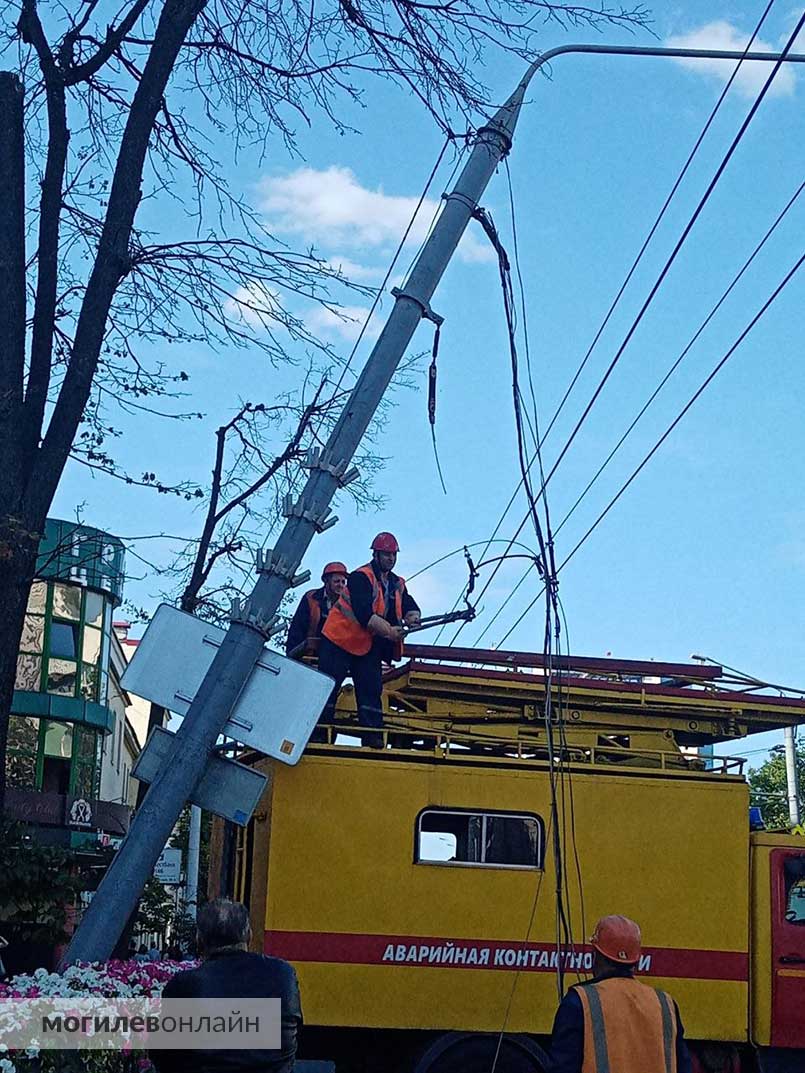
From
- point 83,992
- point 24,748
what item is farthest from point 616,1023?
point 24,748

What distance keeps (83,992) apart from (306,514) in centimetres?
271

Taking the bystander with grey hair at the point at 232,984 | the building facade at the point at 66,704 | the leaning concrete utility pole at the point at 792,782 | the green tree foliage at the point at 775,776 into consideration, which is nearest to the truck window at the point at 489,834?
the bystander with grey hair at the point at 232,984

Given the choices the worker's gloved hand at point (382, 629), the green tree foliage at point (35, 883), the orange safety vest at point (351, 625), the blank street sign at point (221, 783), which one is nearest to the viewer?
the blank street sign at point (221, 783)

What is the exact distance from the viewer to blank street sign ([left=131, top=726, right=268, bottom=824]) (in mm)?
7660

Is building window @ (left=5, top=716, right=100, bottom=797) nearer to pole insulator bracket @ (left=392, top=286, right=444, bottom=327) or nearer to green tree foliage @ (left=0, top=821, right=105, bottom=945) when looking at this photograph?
green tree foliage @ (left=0, top=821, right=105, bottom=945)

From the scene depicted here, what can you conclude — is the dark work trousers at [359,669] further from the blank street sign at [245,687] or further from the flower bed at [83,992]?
the flower bed at [83,992]

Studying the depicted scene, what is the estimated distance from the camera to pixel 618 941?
5.26 metres

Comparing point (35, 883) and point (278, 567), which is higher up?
point (278, 567)

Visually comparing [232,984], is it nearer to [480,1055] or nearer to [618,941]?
[618,941]

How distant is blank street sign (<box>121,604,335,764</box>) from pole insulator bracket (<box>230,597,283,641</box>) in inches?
4.9

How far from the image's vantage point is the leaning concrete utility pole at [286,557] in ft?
24.0

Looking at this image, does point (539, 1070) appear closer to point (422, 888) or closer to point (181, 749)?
point (422, 888)

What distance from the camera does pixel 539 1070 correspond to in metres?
9.71

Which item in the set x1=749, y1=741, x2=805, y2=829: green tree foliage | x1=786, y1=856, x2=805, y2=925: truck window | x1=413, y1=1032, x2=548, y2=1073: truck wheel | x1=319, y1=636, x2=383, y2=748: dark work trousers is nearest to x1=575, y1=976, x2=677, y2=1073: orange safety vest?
x1=413, y1=1032, x2=548, y2=1073: truck wheel
